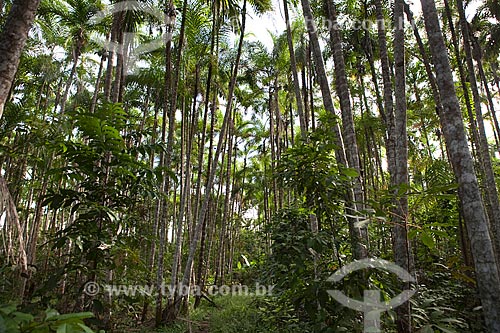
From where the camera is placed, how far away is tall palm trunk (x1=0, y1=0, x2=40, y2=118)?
2057 mm

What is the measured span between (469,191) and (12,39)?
13.2 feet

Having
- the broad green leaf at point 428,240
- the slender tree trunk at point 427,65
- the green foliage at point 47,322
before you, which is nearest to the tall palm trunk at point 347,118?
the broad green leaf at point 428,240

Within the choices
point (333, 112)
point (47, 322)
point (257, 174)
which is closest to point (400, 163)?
point (333, 112)

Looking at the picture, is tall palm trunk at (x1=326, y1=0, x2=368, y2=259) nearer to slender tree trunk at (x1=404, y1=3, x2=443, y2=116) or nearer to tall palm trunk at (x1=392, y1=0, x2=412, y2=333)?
tall palm trunk at (x1=392, y1=0, x2=412, y2=333)

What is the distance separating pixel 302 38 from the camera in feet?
36.2

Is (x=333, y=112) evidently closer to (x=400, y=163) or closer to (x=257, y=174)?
(x=400, y=163)

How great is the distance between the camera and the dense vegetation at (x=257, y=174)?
109 inches

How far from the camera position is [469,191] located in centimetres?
323

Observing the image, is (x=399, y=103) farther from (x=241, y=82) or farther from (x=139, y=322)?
(x=241, y=82)

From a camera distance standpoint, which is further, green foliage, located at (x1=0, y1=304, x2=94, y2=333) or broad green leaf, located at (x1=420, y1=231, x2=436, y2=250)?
broad green leaf, located at (x1=420, y1=231, x2=436, y2=250)

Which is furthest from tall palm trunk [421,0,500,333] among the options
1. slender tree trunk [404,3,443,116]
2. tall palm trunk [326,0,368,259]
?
slender tree trunk [404,3,443,116]

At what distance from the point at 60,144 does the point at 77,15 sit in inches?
294
